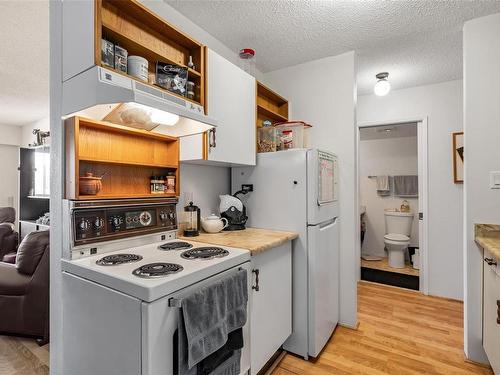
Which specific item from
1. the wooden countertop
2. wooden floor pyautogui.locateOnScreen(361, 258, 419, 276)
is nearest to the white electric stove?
the wooden countertop

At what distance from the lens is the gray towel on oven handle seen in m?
1.06

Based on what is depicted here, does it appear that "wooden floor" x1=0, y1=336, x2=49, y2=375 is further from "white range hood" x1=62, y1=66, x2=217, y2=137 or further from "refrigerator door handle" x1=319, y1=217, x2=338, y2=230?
"refrigerator door handle" x1=319, y1=217, x2=338, y2=230

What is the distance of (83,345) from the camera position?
3.93ft

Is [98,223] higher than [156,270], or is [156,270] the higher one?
[98,223]

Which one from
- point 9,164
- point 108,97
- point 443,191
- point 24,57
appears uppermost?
point 24,57

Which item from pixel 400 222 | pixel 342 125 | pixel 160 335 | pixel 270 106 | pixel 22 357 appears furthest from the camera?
pixel 400 222

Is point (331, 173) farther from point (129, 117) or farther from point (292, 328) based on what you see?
point (129, 117)

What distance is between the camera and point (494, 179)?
1889 mm

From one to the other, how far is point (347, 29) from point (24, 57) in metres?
3.04

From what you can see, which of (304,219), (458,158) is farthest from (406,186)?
(304,219)

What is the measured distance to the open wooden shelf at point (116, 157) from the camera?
1343 mm

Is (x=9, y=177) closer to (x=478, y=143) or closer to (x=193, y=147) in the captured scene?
(x=193, y=147)

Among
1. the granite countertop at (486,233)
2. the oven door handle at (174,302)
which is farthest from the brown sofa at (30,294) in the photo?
the granite countertop at (486,233)

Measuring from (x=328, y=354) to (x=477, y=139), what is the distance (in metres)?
1.88
